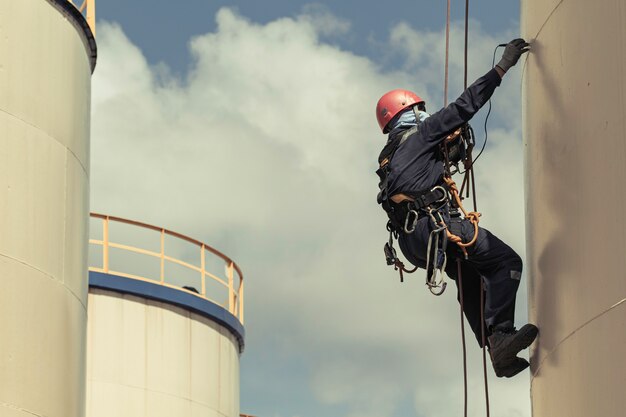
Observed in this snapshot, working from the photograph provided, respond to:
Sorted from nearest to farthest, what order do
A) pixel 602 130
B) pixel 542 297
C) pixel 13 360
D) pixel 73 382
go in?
pixel 602 130 → pixel 542 297 → pixel 13 360 → pixel 73 382

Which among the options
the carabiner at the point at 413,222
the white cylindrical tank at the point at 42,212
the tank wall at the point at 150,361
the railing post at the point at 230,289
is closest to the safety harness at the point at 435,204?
the carabiner at the point at 413,222

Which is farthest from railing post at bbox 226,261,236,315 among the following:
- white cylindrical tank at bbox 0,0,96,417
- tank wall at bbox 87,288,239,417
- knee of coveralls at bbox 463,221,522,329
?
knee of coveralls at bbox 463,221,522,329

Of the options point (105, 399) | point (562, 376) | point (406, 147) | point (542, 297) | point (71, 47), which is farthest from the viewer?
point (105, 399)

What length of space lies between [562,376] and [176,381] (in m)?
13.4

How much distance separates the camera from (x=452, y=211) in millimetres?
9078

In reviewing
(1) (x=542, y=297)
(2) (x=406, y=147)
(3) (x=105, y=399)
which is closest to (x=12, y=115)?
(2) (x=406, y=147)

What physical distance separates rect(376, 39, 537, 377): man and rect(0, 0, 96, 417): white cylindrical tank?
12.0ft

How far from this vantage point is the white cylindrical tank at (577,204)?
671cm

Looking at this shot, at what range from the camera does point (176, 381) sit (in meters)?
20.3

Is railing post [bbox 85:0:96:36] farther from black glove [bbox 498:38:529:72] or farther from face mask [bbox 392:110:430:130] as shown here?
black glove [bbox 498:38:529:72]

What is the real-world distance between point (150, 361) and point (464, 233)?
1180cm

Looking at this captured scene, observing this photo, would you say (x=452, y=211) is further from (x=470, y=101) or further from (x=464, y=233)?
(x=470, y=101)

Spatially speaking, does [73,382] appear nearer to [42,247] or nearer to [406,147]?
[42,247]

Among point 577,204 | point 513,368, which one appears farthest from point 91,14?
point 577,204
